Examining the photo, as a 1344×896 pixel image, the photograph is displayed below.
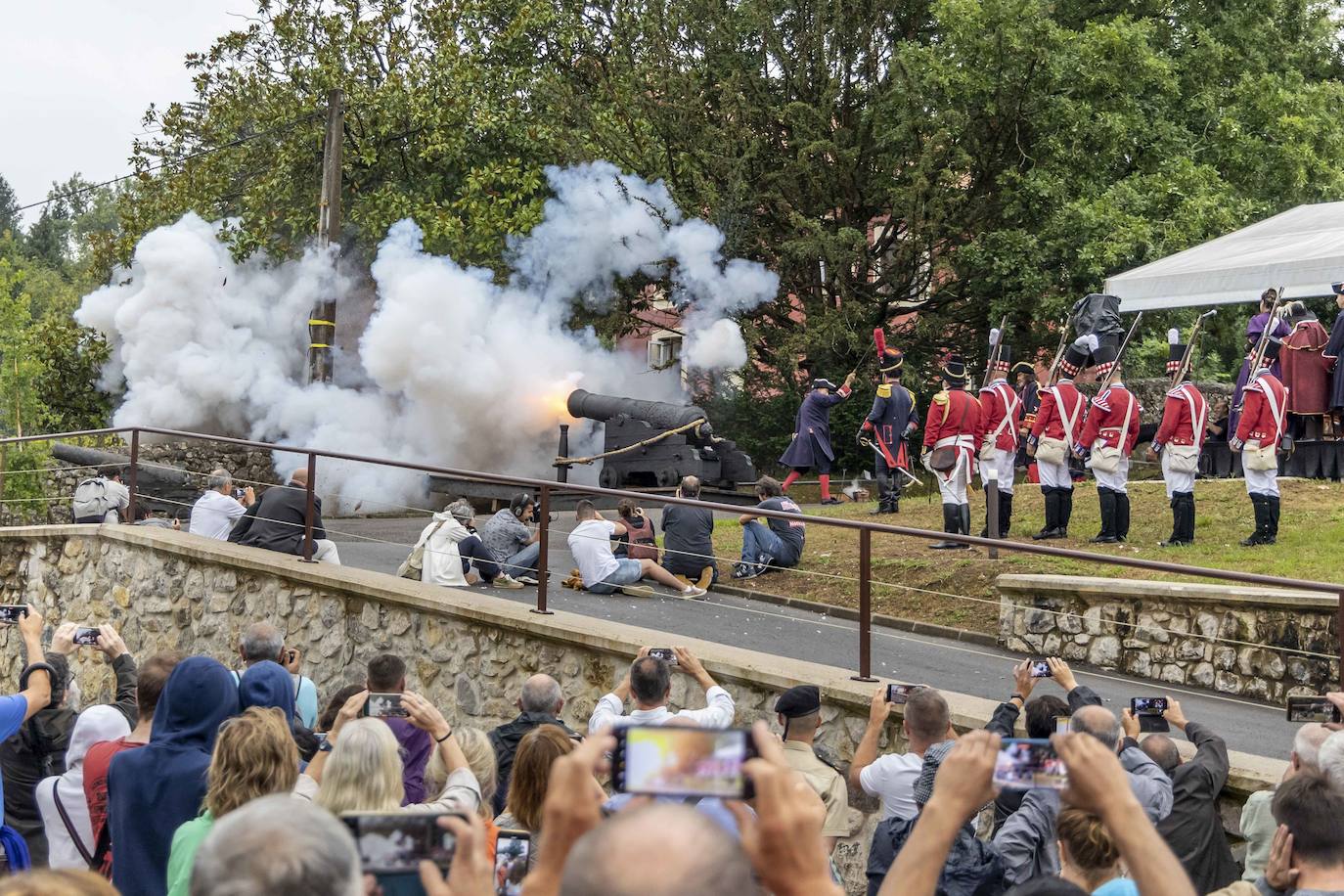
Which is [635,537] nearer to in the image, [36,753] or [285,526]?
[285,526]

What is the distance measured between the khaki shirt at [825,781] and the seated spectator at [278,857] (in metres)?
3.31

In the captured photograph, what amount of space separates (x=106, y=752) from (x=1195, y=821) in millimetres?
3954

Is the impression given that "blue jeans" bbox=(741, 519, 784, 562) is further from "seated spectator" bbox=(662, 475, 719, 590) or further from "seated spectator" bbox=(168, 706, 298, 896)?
"seated spectator" bbox=(168, 706, 298, 896)

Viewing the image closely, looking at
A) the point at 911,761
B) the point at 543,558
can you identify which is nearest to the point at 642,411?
the point at 543,558

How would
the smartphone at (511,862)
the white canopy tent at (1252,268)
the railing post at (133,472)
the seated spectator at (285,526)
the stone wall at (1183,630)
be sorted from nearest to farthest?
the smartphone at (511,862) → the stone wall at (1183,630) → the seated spectator at (285,526) → the railing post at (133,472) → the white canopy tent at (1252,268)

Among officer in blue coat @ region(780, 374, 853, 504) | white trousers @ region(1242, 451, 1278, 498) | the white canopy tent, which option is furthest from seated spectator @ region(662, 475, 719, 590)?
the white canopy tent

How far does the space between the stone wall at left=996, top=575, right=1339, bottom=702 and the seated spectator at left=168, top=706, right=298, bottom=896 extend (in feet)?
19.4

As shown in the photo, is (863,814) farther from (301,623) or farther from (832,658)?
(301,623)

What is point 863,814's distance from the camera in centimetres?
718

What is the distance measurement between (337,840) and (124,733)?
3.63 m

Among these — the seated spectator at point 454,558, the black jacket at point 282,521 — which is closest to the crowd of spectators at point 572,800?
the seated spectator at point 454,558

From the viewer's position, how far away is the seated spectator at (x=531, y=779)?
420 centimetres

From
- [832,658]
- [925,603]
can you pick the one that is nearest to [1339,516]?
[925,603]

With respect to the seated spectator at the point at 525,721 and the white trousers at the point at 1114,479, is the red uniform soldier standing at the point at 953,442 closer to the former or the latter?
the white trousers at the point at 1114,479
